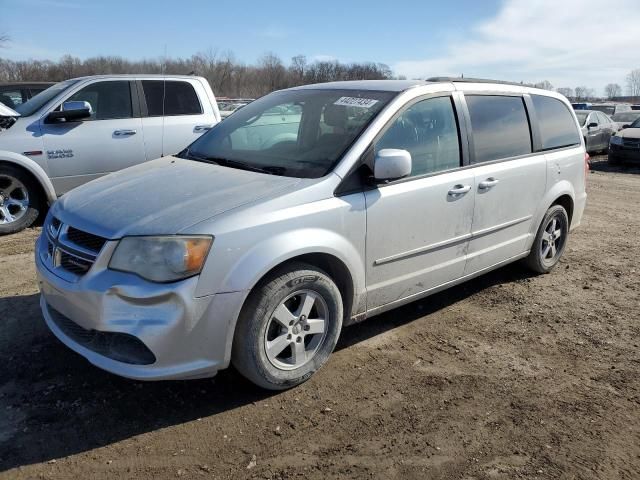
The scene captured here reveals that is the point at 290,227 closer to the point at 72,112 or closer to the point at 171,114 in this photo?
the point at 72,112

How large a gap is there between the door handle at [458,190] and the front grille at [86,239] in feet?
7.69

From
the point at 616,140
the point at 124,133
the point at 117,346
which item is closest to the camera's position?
the point at 117,346

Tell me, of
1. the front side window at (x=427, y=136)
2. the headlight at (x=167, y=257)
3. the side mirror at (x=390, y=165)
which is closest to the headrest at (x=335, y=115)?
the front side window at (x=427, y=136)

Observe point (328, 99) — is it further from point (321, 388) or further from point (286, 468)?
point (286, 468)

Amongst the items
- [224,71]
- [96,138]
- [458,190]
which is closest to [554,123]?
[458,190]

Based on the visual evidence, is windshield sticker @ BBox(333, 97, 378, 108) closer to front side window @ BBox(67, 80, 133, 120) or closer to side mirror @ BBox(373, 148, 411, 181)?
side mirror @ BBox(373, 148, 411, 181)

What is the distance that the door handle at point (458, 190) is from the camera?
3.92m

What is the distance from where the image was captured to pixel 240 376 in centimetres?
341

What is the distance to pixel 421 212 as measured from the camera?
372 centimetres

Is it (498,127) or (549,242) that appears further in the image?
(549,242)

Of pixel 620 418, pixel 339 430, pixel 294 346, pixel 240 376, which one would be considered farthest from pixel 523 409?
pixel 240 376

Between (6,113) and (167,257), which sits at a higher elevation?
(6,113)

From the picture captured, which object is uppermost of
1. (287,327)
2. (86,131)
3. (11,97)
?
(11,97)

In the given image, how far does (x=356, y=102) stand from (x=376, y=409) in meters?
2.06
